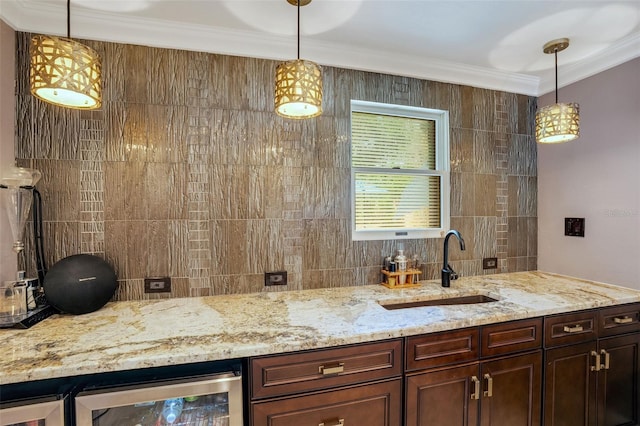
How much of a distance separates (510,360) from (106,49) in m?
2.78

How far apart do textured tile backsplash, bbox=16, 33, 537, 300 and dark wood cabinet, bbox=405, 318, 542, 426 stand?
72 cm

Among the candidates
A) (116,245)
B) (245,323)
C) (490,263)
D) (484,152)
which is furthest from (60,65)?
(490,263)

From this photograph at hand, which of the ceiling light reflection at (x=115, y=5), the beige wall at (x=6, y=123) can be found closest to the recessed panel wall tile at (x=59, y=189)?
the beige wall at (x=6, y=123)

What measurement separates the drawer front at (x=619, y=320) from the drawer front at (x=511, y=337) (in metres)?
0.49

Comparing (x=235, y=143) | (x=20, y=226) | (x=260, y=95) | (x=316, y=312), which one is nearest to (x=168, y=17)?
(x=260, y=95)

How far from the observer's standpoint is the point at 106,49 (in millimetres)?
1685

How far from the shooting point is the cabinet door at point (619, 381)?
1760 mm

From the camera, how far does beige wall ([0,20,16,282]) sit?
1.46 meters

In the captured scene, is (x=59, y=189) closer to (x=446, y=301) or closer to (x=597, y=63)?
(x=446, y=301)

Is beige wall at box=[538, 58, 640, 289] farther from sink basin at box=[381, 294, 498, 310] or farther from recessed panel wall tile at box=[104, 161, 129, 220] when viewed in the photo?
recessed panel wall tile at box=[104, 161, 129, 220]

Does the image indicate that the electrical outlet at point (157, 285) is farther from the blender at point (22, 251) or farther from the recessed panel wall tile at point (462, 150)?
the recessed panel wall tile at point (462, 150)

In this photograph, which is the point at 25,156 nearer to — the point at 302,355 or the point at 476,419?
the point at 302,355

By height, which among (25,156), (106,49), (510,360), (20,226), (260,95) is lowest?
(510,360)

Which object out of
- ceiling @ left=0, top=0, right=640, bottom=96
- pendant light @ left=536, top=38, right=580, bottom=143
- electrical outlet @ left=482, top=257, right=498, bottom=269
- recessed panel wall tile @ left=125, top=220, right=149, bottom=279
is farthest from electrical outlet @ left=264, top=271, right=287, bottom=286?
pendant light @ left=536, top=38, right=580, bottom=143
